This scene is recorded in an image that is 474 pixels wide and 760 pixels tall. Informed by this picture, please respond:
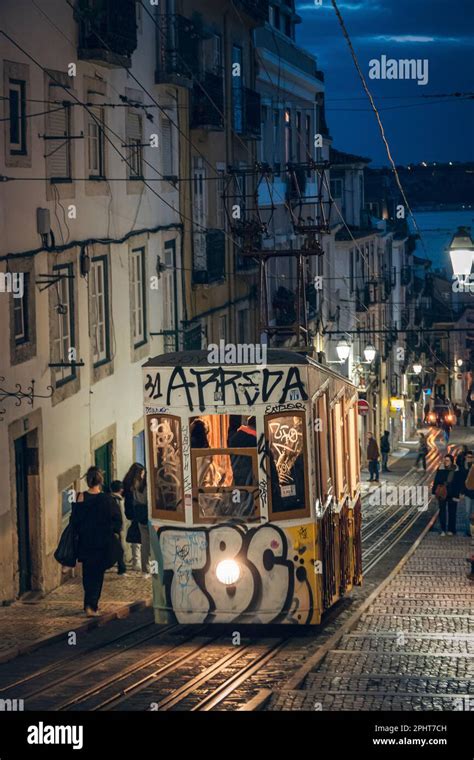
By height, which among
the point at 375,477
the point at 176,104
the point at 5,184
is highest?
the point at 176,104

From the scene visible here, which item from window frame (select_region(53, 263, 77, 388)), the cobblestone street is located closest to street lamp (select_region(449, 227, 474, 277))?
the cobblestone street

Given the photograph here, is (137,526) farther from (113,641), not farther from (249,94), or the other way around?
(249,94)

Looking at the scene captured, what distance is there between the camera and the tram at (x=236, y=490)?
14.1 meters

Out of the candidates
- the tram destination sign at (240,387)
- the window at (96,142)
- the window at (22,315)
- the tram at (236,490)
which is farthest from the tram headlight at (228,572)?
the window at (96,142)

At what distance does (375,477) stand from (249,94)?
41.0 feet

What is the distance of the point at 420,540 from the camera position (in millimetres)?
25328

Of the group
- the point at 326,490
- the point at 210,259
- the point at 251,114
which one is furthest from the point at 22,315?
the point at 251,114

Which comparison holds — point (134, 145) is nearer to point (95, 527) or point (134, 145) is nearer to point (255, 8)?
point (95, 527)

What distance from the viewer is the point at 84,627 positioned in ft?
48.1

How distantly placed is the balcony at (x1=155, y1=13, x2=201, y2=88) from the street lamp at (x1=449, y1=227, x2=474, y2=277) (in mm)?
11801

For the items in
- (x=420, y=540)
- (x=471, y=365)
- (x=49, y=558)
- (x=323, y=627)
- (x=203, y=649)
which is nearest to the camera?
(x=203, y=649)

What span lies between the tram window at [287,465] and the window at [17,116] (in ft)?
17.0

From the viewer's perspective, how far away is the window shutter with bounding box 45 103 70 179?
729 inches
